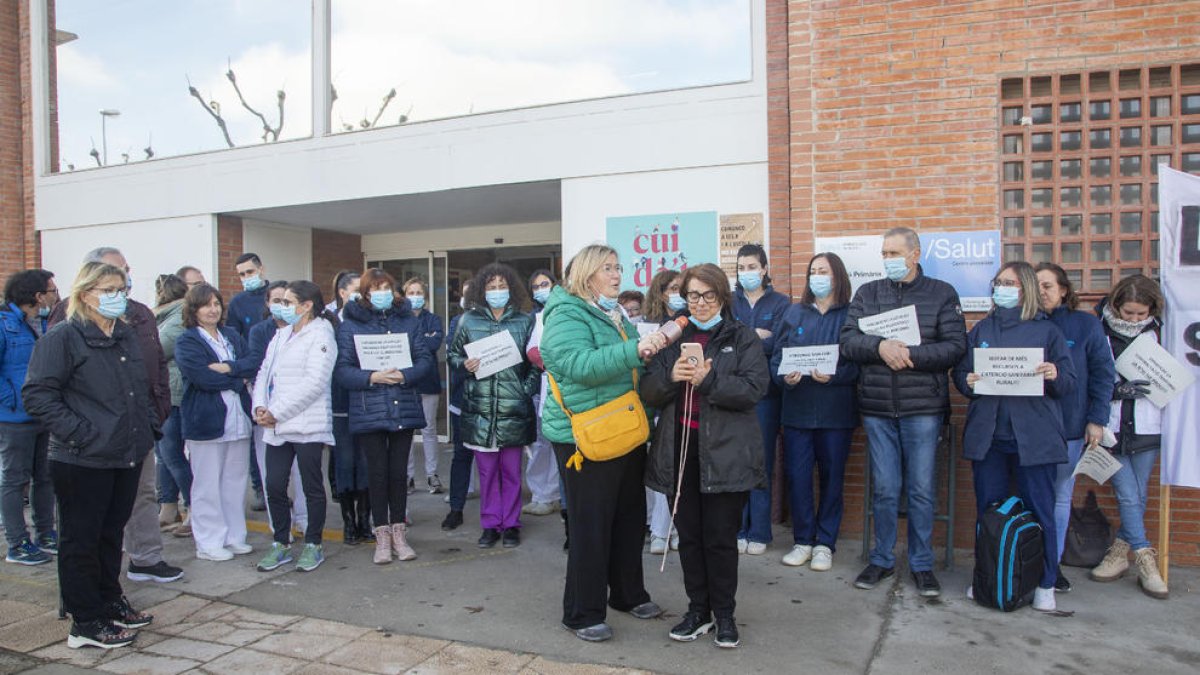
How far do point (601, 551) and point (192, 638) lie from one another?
7.40 feet

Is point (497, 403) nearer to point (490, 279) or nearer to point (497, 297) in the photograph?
point (497, 297)

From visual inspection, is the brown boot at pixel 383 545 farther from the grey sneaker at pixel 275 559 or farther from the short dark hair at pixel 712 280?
the short dark hair at pixel 712 280

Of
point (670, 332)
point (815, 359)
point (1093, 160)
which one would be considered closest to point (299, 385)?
point (670, 332)

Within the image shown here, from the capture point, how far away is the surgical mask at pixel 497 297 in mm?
5922

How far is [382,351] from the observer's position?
18.3ft

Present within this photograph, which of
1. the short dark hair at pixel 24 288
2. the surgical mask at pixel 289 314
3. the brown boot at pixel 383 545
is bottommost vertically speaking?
the brown boot at pixel 383 545

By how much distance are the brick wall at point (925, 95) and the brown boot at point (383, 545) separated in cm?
329

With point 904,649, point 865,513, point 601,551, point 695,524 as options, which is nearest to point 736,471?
point 695,524

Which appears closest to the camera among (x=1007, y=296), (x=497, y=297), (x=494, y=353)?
(x=1007, y=296)

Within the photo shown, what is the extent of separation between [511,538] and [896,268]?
3250mm

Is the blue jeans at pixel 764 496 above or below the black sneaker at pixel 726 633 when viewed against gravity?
above

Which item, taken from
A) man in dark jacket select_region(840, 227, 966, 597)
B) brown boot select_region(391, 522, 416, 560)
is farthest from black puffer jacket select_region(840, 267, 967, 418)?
brown boot select_region(391, 522, 416, 560)

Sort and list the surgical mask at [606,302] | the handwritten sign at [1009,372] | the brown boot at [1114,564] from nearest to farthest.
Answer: the surgical mask at [606,302] < the handwritten sign at [1009,372] < the brown boot at [1114,564]

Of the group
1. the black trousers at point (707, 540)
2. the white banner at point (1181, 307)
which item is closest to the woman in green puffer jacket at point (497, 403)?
the black trousers at point (707, 540)
